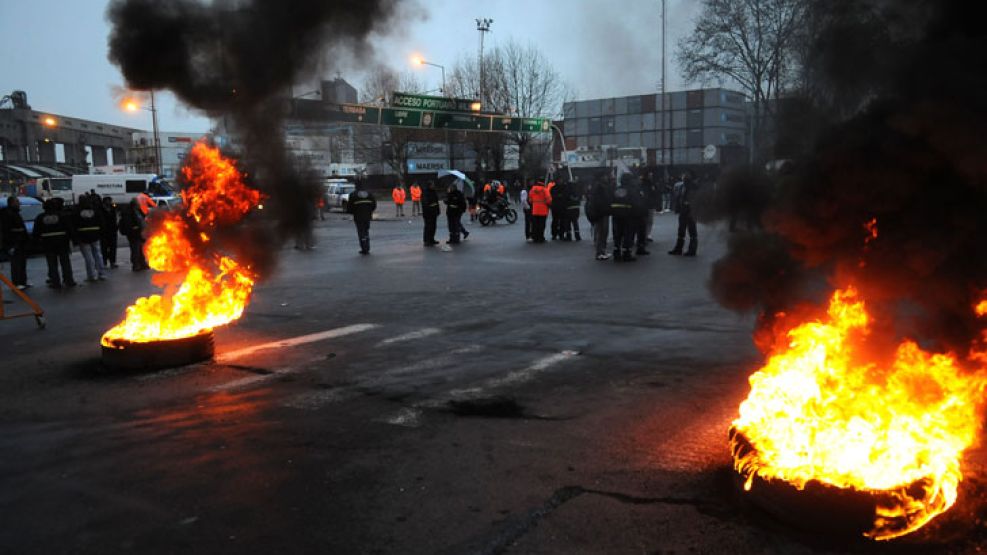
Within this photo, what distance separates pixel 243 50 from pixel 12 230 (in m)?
8.85

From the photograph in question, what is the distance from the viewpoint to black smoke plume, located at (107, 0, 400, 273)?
288 inches

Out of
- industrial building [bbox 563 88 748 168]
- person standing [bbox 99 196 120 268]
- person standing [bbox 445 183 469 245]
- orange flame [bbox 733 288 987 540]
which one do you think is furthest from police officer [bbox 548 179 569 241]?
industrial building [bbox 563 88 748 168]

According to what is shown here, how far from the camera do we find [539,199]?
18.5m

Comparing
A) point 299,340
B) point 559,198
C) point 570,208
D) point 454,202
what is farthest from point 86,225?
point 570,208

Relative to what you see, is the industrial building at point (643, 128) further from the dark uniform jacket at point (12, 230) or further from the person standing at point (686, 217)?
the dark uniform jacket at point (12, 230)

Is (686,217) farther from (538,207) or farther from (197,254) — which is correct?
(197,254)

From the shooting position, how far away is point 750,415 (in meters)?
4.00

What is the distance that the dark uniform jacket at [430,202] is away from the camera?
60.6 feet

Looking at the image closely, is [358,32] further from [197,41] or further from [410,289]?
[410,289]

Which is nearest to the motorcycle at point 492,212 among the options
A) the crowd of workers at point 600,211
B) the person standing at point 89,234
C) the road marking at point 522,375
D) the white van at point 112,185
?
the crowd of workers at point 600,211

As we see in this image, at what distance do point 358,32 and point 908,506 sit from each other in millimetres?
6618

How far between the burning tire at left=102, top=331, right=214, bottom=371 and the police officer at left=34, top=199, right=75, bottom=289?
7229 millimetres

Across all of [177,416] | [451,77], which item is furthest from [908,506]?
[451,77]

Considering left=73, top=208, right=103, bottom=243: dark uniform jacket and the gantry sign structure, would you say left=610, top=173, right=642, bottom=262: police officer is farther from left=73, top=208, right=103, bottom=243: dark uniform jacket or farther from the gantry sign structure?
the gantry sign structure
